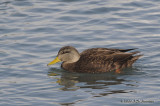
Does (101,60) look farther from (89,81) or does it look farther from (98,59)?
(89,81)

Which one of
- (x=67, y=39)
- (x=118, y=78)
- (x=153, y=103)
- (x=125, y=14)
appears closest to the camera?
→ (x=153, y=103)

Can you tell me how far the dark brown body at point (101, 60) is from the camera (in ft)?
41.5

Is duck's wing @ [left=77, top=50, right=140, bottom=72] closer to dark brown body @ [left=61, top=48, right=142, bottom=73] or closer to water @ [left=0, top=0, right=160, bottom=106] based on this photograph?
dark brown body @ [left=61, top=48, right=142, bottom=73]

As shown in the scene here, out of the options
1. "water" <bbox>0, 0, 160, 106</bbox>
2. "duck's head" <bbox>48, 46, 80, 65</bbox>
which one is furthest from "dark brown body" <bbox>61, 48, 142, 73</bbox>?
"water" <bbox>0, 0, 160, 106</bbox>

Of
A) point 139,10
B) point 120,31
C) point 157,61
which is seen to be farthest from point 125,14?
point 157,61

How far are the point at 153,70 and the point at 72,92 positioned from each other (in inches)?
102

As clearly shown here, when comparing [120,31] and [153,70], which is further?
[120,31]

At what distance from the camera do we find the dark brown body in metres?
12.7

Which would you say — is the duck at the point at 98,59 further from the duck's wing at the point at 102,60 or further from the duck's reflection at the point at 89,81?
the duck's reflection at the point at 89,81

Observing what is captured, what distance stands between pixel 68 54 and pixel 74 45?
4.45 ft

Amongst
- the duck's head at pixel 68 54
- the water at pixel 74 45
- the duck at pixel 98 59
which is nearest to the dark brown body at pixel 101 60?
the duck at pixel 98 59

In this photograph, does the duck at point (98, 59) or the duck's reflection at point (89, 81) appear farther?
the duck at point (98, 59)

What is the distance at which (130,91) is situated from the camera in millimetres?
10641

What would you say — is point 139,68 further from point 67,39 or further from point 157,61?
point 67,39
